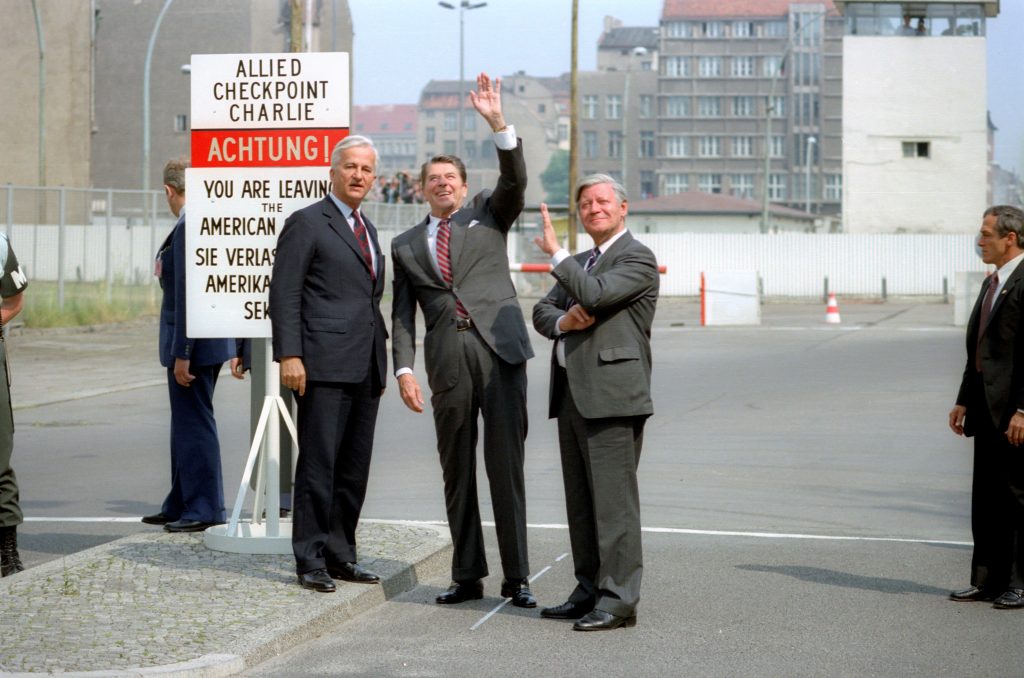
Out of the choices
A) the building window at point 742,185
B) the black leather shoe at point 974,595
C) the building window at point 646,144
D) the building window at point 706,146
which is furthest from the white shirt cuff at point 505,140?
the building window at point 646,144

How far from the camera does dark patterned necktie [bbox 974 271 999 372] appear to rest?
727 cm

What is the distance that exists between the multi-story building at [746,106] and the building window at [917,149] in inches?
3256

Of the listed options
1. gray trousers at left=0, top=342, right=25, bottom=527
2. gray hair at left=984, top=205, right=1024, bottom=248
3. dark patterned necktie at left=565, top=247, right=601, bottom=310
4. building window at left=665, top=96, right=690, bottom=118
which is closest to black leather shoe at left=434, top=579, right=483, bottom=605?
dark patterned necktie at left=565, top=247, right=601, bottom=310

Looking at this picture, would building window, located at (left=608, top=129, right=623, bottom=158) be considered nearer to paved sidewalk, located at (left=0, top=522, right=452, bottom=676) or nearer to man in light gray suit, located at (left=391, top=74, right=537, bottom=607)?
paved sidewalk, located at (left=0, top=522, right=452, bottom=676)

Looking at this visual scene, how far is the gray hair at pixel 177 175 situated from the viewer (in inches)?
348

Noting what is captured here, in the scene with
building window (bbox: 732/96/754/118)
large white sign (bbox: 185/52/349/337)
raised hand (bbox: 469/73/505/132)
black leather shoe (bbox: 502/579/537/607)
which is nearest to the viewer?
raised hand (bbox: 469/73/505/132)

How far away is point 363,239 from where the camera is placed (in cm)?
729

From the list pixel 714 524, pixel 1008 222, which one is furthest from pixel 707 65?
pixel 1008 222

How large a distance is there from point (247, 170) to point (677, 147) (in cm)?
14260

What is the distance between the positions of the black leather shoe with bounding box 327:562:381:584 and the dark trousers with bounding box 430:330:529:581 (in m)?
0.43

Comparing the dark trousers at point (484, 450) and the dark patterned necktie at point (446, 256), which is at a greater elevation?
the dark patterned necktie at point (446, 256)

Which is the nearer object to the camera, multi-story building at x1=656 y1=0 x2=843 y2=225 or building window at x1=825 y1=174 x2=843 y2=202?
multi-story building at x1=656 y1=0 x2=843 y2=225

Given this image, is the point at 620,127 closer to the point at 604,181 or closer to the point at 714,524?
the point at 714,524

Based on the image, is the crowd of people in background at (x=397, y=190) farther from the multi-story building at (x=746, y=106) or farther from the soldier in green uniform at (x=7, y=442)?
the multi-story building at (x=746, y=106)
